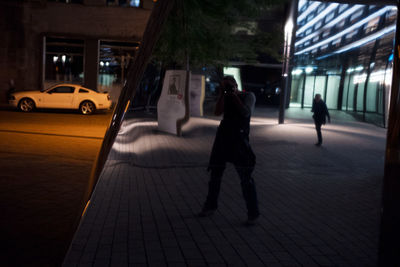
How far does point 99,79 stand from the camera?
26828 mm

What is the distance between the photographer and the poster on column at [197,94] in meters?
2.03

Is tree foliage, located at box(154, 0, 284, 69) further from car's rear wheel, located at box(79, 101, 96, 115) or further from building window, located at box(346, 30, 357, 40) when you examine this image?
car's rear wheel, located at box(79, 101, 96, 115)

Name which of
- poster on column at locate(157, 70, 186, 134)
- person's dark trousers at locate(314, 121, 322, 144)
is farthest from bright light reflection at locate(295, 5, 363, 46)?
poster on column at locate(157, 70, 186, 134)

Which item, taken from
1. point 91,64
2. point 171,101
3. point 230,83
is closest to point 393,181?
point 230,83

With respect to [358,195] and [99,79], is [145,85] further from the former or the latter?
[99,79]

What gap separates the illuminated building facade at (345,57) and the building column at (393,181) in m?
0.09

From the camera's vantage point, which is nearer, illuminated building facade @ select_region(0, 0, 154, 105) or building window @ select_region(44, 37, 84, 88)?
illuminated building facade @ select_region(0, 0, 154, 105)

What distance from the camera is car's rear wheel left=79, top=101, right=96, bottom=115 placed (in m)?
20.7

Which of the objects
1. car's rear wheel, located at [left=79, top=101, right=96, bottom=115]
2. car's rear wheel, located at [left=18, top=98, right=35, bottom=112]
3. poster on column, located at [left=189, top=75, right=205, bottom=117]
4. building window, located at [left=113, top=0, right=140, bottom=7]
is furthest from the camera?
building window, located at [left=113, top=0, right=140, bottom=7]

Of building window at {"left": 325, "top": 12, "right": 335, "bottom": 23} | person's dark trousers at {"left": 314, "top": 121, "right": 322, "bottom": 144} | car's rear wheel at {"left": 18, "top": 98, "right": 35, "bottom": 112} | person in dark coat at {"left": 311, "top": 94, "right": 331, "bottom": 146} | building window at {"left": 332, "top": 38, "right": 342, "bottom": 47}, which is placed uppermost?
building window at {"left": 325, "top": 12, "right": 335, "bottom": 23}

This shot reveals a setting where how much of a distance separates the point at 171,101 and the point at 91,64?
25662mm

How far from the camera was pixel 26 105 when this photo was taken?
20.2 meters

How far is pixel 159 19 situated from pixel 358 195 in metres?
1.17

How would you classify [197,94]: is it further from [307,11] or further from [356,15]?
[356,15]
